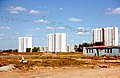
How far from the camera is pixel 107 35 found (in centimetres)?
13062

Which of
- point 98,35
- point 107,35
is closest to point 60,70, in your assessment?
point 107,35

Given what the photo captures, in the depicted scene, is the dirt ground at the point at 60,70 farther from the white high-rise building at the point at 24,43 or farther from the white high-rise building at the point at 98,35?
the white high-rise building at the point at 24,43

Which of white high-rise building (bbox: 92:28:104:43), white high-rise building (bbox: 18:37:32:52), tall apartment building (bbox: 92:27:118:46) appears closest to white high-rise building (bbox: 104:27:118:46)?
tall apartment building (bbox: 92:27:118:46)

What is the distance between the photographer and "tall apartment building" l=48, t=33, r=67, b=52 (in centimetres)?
16900

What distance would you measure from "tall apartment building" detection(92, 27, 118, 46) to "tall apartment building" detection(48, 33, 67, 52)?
116 feet

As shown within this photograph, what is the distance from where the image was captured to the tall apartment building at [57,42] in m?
169

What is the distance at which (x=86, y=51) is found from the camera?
8150 cm

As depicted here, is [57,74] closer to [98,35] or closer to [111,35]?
[111,35]

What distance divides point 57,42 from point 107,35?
161 feet

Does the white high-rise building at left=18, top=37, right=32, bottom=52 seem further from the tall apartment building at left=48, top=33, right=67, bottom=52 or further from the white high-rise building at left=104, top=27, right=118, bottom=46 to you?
the white high-rise building at left=104, top=27, right=118, bottom=46

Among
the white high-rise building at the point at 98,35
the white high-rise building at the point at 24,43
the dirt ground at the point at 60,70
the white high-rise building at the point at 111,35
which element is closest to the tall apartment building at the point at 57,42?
the white high-rise building at the point at 24,43

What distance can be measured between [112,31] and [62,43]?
4885cm

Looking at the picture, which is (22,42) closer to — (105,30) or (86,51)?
(105,30)

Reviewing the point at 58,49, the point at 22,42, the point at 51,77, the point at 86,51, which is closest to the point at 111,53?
the point at 86,51
